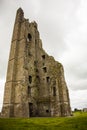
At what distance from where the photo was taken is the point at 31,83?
35406 millimetres

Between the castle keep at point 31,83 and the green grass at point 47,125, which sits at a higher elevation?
the castle keep at point 31,83

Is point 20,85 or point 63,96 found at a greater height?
point 20,85

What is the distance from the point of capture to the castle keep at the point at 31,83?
3119 centimetres

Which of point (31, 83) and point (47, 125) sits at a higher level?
point (31, 83)

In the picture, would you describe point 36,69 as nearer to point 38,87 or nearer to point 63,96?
point 38,87

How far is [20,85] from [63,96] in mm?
9393

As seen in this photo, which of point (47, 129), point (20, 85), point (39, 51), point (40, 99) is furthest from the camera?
point (39, 51)

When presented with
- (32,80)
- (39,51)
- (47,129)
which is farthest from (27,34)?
(47,129)

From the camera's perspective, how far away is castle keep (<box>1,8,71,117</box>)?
102 ft

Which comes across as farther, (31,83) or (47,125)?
(31,83)

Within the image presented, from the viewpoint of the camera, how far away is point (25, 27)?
39.8 metres

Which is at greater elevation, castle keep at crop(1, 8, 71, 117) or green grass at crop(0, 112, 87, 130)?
castle keep at crop(1, 8, 71, 117)

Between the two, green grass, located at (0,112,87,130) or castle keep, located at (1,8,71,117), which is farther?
castle keep, located at (1,8,71,117)

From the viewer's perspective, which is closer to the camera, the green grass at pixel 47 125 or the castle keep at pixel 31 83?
the green grass at pixel 47 125
